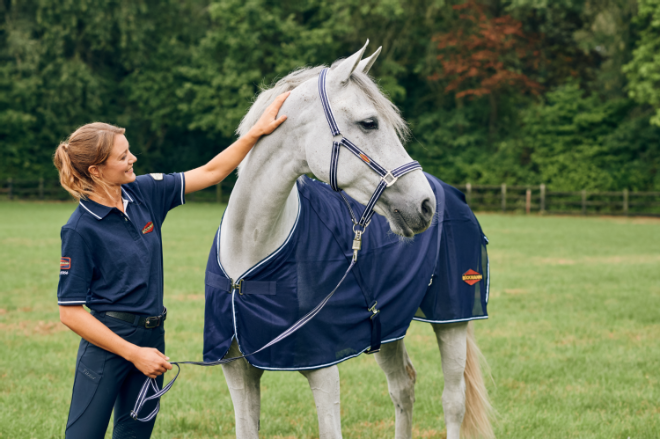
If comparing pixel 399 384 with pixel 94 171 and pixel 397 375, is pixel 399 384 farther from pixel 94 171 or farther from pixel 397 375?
pixel 94 171

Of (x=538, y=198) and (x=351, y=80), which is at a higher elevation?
(x=351, y=80)

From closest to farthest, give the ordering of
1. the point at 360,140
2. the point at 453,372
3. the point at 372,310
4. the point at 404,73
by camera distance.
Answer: the point at 360,140, the point at 372,310, the point at 453,372, the point at 404,73

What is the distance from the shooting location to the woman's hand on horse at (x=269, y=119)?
2.53 metres

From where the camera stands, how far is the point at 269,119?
2543mm

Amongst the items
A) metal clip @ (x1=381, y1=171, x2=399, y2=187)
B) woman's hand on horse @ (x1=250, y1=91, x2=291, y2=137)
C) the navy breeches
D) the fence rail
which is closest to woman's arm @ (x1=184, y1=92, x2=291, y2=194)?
woman's hand on horse @ (x1=250, y1=91, x2=291, y2=137)

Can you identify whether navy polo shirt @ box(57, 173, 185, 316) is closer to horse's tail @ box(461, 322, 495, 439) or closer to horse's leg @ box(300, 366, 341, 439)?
horse's leg @ box(300, 366, 341, 439)

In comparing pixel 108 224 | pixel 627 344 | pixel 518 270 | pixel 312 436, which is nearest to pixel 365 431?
pixel 312 436

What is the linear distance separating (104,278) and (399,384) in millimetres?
2088

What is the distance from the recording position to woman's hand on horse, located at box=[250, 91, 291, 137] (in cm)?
253

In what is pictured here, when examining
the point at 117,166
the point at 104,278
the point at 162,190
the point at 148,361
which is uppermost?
the point at 117,166

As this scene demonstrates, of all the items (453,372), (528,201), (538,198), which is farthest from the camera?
(538,198)

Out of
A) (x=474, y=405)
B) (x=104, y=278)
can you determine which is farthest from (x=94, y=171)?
(x=474, y=405)

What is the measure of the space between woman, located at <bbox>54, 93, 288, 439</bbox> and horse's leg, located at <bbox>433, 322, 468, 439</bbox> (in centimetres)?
183

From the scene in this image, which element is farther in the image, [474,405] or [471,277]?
[474,405]
